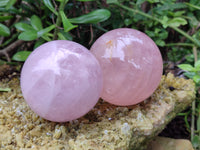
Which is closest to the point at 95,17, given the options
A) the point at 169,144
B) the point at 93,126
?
the point at 93,126

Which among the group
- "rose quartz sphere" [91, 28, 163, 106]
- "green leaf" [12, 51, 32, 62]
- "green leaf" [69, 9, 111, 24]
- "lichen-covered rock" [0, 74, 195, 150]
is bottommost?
"lichen-covered rock" [0, 74, 195, 150]

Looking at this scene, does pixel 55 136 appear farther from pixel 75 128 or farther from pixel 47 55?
pixel 47 55

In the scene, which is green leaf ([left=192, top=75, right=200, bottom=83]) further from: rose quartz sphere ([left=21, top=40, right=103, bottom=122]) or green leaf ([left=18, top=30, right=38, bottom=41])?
green leaf ([left=18, top=30, right=38, bottom=41])

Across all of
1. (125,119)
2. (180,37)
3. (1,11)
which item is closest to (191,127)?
(125,119)

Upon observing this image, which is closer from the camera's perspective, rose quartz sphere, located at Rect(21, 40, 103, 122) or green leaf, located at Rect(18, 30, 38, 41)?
rose quartz sphere, located at Rect(21, 40, 103, 122)

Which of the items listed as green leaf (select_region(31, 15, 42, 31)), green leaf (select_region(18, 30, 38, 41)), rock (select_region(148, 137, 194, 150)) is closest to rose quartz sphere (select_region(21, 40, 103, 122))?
green leaf (select_region(18, 30, 38, 41))

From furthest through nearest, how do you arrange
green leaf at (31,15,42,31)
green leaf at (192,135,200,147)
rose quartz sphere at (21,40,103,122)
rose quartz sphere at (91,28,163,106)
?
green leaf at (192,135,200,147) → green leaf at (31,15,42,31) → rose quartz sphere at (91,28,163,106) → rose quartz sphere at (21,40,103,122)

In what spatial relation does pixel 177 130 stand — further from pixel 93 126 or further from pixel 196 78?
pixel 93 126
